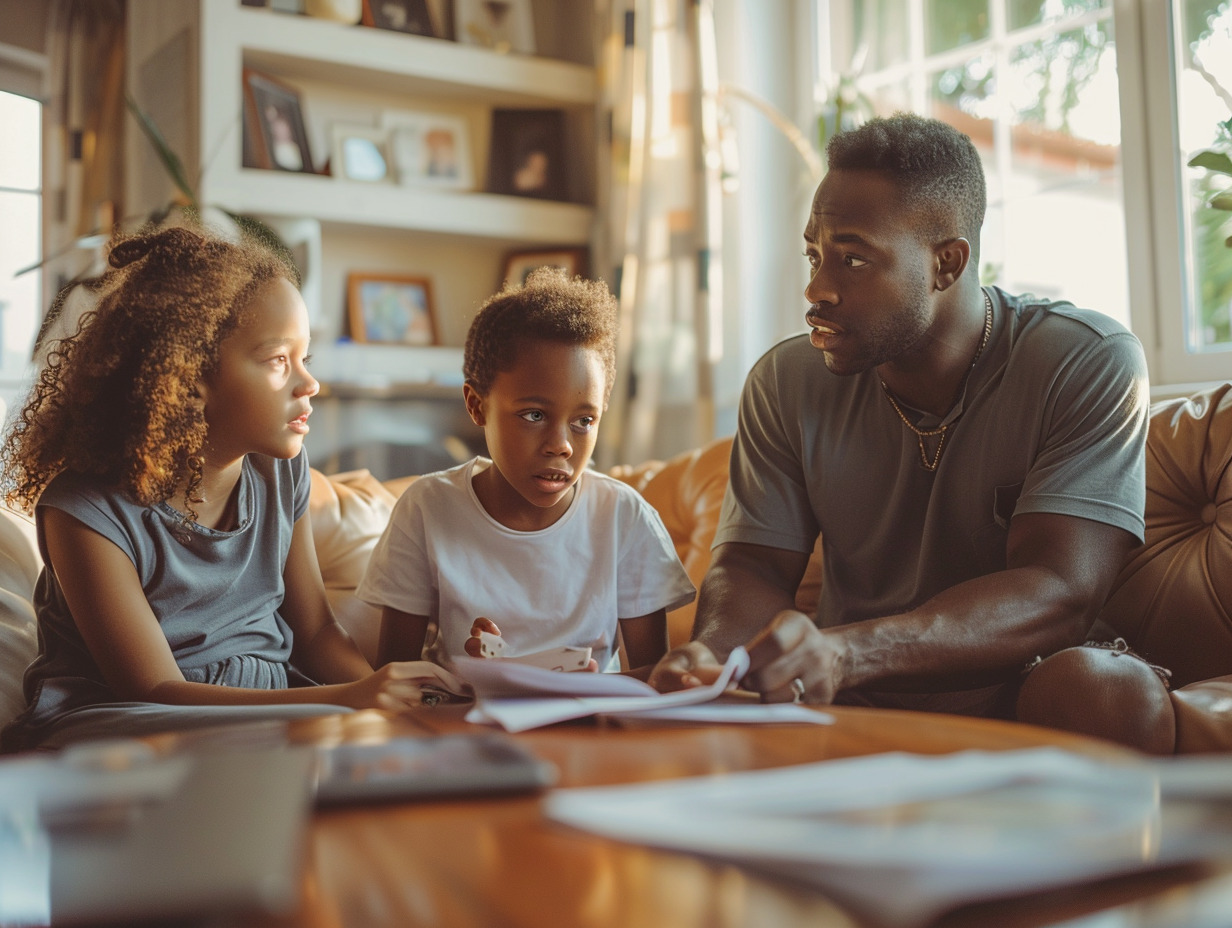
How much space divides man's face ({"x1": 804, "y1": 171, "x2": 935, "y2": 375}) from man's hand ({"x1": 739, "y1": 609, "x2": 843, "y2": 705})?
0.57 meters

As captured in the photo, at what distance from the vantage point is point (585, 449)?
1552 mm

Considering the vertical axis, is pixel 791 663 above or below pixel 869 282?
below

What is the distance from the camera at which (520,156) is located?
438 centimetres

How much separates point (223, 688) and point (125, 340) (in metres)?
0.52

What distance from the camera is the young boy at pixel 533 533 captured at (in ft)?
5.07

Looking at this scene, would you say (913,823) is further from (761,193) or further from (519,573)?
(761,193)

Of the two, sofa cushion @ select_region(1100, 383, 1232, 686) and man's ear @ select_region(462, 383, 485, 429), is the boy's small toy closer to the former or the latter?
man's ear @ select_region(462, 383, 485, 429)

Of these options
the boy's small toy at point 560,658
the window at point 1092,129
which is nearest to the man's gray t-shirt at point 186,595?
the boy's small toy at point 560,658

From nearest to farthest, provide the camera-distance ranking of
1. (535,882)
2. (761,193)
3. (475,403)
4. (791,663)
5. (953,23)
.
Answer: (535,882)
(791,663)
(475,403)
(953,23)
(761,193)

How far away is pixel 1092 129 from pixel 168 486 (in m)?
2.51

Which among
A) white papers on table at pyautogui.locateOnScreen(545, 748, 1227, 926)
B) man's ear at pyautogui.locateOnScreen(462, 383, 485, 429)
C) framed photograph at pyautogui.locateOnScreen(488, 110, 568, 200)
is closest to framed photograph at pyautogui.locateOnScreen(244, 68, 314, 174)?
framed photograph at pyautogui.locateOnScreen(488, 110, 568, 200)

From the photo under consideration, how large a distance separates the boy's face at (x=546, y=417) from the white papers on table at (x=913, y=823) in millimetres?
870

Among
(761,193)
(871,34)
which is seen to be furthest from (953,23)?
(761,193)

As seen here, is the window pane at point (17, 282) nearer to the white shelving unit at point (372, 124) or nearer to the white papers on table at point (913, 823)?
the white shelving unit at point (372, 124)
